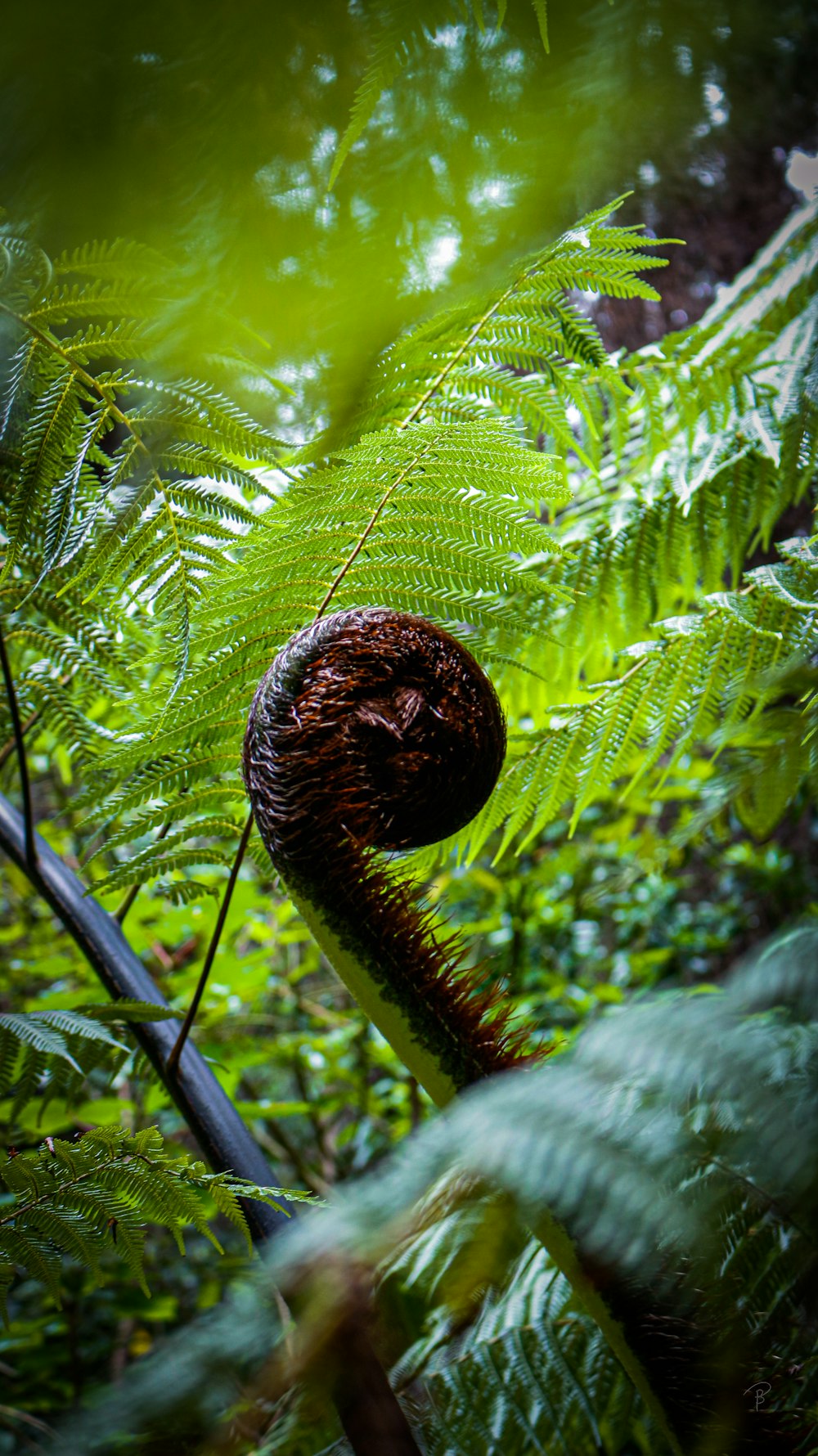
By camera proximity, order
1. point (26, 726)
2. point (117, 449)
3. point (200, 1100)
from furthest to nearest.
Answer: point (26, 726) < point (200, 1100) < point (117, 449)

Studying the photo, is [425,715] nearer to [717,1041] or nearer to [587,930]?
[717,1041]

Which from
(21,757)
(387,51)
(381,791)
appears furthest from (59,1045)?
(387,51)

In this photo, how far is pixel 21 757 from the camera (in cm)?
84

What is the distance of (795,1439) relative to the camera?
0.40 meters

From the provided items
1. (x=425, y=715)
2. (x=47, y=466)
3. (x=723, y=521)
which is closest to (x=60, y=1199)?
(x=425, y=715)

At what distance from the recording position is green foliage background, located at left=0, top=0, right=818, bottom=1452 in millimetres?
357

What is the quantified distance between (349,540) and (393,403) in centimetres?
14

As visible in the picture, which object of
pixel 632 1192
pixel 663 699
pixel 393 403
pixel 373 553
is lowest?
pixel 632 1192

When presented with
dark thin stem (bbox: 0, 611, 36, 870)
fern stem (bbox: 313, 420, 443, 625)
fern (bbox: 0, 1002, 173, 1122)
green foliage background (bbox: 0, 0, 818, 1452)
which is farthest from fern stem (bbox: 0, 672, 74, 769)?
fern stem (bbox: 313, 420, 443, 625)

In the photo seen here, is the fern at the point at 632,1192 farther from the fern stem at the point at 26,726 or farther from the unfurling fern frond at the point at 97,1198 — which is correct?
the fern stem at the point at 26,726

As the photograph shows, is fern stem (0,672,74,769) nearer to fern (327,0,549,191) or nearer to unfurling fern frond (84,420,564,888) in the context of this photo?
unfurling fern frond (84,420,564,888)

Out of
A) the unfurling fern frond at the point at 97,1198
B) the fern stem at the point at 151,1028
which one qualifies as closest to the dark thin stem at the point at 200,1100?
the fern stem at the point at 151,1028

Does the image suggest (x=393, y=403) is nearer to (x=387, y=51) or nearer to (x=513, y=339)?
(x=513, y=339)

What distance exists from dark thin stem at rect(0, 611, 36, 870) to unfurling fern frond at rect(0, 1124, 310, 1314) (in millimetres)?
342
